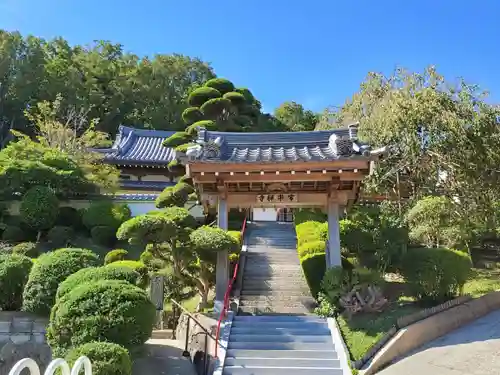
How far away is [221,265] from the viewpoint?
31.8 feet

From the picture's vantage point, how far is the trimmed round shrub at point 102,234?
52.9 ft

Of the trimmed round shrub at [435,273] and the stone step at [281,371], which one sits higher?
the trimmed round shrub at [435,273]

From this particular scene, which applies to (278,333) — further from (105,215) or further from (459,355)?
(105,215)

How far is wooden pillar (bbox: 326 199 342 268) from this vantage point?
971 centimetres

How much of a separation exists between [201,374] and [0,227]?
1246cm

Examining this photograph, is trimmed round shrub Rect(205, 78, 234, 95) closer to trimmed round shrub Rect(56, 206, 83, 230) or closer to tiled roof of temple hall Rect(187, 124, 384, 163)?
trimmed round shrub Rect(56, 206, 83, 230)

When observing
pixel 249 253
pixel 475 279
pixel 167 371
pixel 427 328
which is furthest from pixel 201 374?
pixel 475 279

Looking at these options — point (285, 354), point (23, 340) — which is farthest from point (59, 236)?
point (285, 354)

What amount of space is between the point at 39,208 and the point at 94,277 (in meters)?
9.98

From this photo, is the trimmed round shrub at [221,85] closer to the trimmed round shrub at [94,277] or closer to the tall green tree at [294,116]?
the tall green tree at [294,116]

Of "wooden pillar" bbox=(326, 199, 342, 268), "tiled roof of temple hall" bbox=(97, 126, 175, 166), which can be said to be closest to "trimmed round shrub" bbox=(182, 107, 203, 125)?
"tiled roof of temple hall" bbox=(97, 126, 175, 166)

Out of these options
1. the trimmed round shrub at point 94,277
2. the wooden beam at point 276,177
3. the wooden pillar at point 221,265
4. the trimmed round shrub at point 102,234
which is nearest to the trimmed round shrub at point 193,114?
the trimmed round shrub at point 102,234

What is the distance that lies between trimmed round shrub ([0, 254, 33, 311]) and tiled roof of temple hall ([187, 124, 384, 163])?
4469 millimetres

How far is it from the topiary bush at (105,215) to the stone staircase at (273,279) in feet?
17.4
